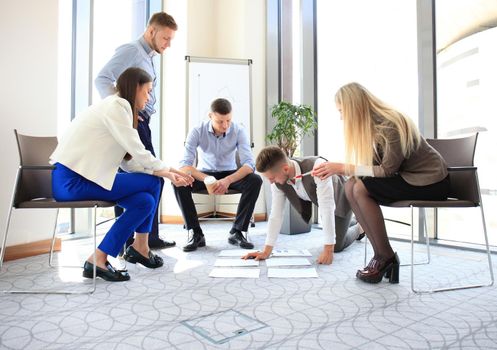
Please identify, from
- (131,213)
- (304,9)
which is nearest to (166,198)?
(131,213)

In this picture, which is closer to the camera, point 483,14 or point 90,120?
point 90,120

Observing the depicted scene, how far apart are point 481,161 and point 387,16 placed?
1.42 metres

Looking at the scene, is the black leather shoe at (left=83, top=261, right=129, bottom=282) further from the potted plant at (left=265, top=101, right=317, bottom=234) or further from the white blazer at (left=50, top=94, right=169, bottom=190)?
the potted plant at (left=265, top=101, right=317, bottom=234)

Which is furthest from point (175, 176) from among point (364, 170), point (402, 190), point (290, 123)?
point (290, 123)

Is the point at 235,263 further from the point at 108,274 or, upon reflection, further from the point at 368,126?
the point at 368,126

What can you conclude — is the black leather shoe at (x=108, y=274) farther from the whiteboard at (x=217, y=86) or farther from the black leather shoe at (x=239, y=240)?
the whiteboard at (x=217, y=86)

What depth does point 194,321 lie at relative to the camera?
1429mm

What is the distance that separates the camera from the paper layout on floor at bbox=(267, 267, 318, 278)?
2.01 meters

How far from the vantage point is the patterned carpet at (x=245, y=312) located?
1.26 meters

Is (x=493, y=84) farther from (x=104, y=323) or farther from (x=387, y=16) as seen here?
(x=104, y=323)

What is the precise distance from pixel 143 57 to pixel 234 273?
1.42 meters

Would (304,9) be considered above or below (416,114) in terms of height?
above

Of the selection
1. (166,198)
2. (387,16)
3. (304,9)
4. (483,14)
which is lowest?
(166,198)

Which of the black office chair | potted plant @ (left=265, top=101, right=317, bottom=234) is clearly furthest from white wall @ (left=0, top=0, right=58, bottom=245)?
potted plant @ (left=265, top=101, right=317, bottom=234)
